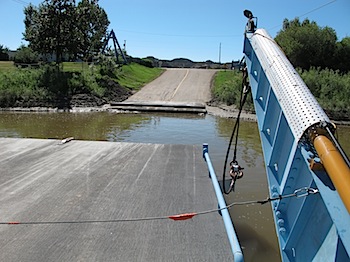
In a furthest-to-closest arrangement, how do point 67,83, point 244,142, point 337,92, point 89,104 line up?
point 67,83 < point 89,104 < point 337,92 < point 244,142

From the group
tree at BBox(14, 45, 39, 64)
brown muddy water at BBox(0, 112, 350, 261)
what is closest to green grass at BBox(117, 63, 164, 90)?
brown muddy water at BBox(0, 112, 350, 261)

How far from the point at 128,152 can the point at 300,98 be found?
155 inches

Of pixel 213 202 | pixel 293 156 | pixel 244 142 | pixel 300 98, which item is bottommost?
pixel 244 142

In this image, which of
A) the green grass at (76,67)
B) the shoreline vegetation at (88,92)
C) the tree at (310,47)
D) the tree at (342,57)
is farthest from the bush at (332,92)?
the green grass at (76,67)

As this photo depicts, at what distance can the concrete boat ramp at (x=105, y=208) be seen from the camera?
2412 millimetres

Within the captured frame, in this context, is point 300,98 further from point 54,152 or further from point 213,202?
point 54,152

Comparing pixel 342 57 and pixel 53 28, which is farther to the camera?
pixel 342 57

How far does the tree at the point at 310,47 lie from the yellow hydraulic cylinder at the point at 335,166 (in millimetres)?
23360

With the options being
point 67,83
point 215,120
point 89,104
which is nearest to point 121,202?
point 215,120

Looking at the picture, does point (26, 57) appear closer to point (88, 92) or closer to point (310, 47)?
point (88, 92)

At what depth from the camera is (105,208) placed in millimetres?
3172

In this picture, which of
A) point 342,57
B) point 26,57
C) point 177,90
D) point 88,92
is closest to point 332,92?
point 342,57

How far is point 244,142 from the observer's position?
35.3ft

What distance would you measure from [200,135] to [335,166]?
10.1 meters
